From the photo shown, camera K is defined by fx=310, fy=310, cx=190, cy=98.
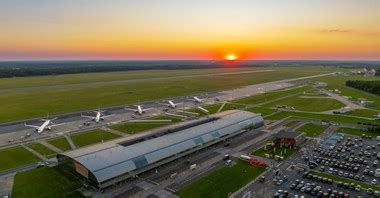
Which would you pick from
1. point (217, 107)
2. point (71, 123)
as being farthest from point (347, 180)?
point (71, 123)

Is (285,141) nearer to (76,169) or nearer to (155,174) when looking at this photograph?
(155,174)

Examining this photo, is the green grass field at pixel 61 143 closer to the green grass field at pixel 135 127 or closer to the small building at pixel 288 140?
the green grass field at pixel 135 127

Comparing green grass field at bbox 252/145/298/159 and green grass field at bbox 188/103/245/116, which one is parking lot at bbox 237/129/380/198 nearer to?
green grass field at bbox 252/145/298/159

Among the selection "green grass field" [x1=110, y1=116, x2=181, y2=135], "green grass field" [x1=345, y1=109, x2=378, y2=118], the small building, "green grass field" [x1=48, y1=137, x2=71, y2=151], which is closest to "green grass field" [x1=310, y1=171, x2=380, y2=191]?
the small building

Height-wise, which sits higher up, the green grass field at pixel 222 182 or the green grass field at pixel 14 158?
the green grass field at pixel 14 158

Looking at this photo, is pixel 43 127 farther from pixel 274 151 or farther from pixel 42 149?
pixel 274 151

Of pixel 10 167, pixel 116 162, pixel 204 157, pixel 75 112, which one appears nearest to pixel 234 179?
pixel 204 157

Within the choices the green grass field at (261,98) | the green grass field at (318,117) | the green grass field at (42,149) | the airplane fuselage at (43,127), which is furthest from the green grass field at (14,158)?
the green grass field at (261,98)
